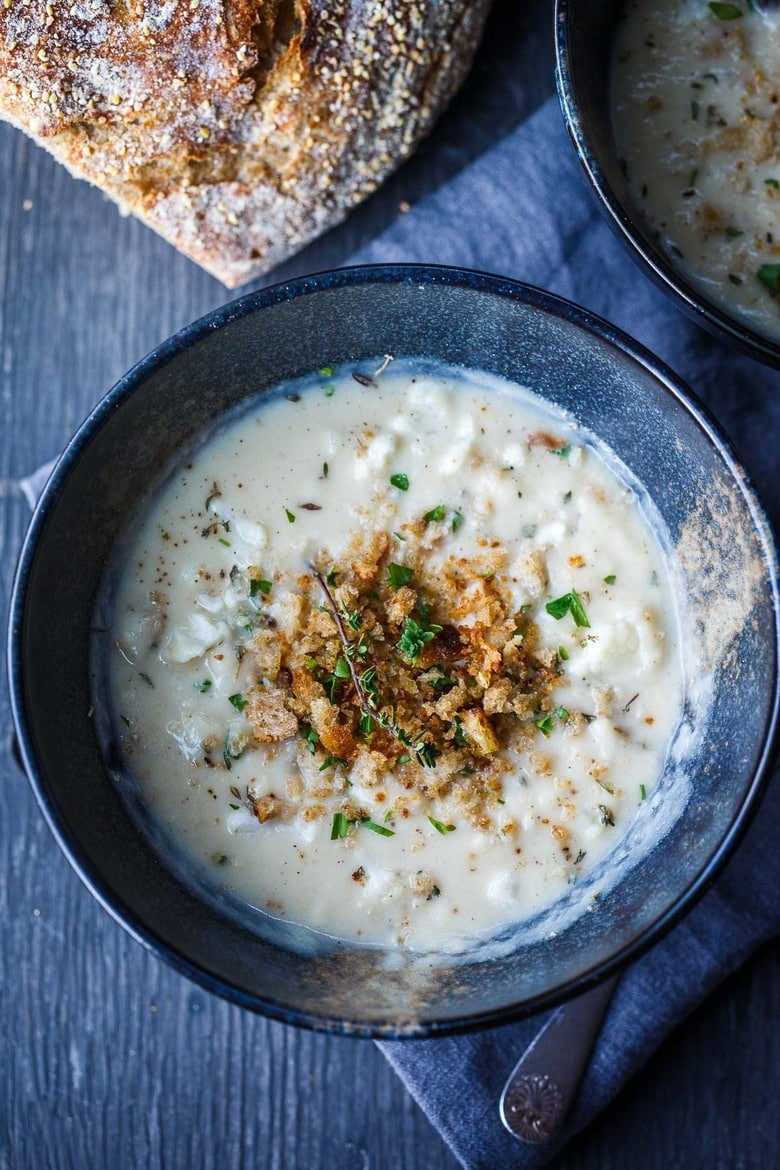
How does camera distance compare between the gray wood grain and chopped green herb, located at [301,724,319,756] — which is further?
the gray wood grain

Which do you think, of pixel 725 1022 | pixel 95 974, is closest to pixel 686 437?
pixel 725 1022

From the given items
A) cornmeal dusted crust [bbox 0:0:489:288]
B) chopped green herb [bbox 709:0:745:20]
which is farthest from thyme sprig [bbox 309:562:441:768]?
chopped green herb [bbox 709:0:745:20]

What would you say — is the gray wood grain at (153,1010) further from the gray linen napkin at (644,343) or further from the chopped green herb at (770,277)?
the chopped green herb at (770,277)

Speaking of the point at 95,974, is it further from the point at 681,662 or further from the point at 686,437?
the point at 686,437

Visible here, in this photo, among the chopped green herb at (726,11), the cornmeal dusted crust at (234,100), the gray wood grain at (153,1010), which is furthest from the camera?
the gray wood grain at (153,1010)

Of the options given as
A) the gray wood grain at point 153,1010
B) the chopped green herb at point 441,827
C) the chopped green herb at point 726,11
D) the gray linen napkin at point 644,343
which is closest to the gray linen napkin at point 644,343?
the gray linen napkin at point 644,343

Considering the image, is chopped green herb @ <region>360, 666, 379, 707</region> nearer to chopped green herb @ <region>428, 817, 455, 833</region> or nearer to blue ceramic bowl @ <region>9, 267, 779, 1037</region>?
chopped green herb @ <region>428, 817, 455, 833</region>
